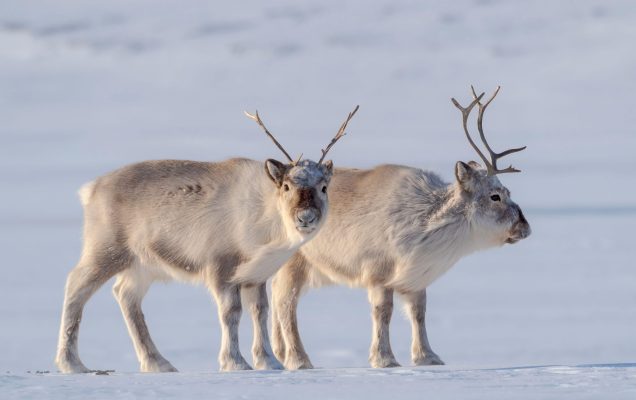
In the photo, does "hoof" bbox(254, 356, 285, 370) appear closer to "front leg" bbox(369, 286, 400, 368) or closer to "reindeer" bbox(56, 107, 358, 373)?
"reindeer" bbox(56, 107, 358, 373)

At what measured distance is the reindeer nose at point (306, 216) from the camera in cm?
1111

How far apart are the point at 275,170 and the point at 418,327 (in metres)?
2.31

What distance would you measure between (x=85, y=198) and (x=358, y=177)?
105 inches

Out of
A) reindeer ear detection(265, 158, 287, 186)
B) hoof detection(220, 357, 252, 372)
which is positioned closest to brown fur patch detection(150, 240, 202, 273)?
hoof detection(220, 357, 252, 372)

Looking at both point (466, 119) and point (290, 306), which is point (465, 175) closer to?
point (466, 119)

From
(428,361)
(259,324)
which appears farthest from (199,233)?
(428,361)

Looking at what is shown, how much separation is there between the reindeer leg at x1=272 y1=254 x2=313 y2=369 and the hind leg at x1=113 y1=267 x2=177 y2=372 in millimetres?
1135

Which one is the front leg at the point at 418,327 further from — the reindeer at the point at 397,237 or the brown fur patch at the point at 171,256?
the brown fur patch at the point at 171,256

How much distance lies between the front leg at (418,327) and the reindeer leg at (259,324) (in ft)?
5.00

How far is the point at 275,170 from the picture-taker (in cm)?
1152

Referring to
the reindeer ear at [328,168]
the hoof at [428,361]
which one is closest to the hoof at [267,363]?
the hoof at [428,361]

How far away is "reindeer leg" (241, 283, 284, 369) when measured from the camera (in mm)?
11625

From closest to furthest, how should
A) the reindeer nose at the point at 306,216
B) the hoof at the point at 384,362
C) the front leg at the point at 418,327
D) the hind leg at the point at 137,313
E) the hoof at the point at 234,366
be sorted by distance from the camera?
the reindeer nose at the point at 306,216, the hoof at the point at 234,366, the hoof at the point at 384,362, the hind leg at the point at 137,313, the front leg at the point at 418,327

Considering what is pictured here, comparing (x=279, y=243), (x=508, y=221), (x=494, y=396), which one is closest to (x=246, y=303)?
(x=279, y=243)
